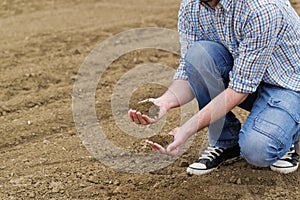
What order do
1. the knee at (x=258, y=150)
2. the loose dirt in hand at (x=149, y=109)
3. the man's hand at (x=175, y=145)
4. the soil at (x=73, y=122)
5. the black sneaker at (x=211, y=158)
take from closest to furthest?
1. the man's hand at (x=175, y=145)
2. the knee at (x=258, y=150)
3. the loose dirt in hand at (x=149, y=109)
4. the soil at (x=73, y=122)
5. the black sneaker at (x=211, y=158)

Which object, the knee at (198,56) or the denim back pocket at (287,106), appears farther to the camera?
the knee at (198,56)

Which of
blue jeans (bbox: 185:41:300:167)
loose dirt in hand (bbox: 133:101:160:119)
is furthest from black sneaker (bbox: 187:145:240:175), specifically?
loose dirt in hand (bbox: 133:101:160:119)

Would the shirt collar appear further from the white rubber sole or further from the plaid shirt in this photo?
the white rubber sole

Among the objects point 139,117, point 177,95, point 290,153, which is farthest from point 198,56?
point 290,153

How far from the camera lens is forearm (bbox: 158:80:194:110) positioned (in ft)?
9.64

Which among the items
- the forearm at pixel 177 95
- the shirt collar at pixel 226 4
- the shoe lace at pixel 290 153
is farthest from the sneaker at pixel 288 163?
the shirt collar at pixel 226 4

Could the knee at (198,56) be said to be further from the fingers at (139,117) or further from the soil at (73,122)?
the soil at (73,122)

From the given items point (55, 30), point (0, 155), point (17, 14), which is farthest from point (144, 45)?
point (0, 155)

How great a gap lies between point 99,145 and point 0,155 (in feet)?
1.90

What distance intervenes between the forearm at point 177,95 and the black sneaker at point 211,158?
34 cm

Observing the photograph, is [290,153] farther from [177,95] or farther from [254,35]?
[254,35]

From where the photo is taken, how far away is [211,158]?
3.15 metres

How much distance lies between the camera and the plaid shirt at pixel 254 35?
2604 millimetres

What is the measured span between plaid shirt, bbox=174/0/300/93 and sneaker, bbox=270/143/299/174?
438mm
